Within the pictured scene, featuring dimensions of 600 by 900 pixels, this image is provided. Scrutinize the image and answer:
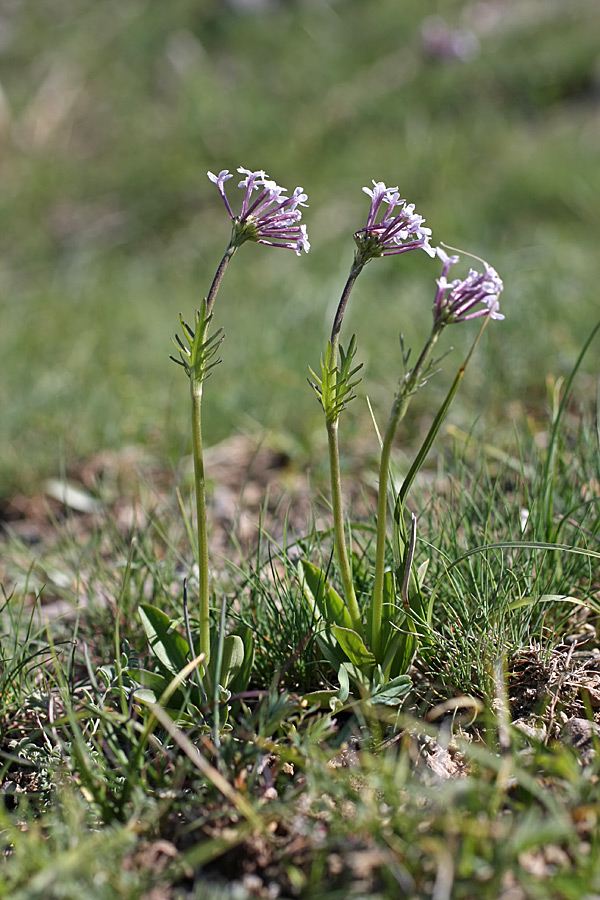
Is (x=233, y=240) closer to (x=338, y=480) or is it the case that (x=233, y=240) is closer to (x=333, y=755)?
(x=338, y=480)

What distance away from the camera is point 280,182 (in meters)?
6.50

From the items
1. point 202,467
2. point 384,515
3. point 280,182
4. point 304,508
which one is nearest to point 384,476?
point 384,515

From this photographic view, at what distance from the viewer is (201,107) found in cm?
780

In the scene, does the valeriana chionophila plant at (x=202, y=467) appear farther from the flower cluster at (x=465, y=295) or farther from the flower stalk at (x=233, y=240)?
the flower cluster at (x=465, y=295)

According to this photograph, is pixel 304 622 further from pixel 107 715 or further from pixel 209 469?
pixel 209 469

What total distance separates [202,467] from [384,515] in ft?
1.06

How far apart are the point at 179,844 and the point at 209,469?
177cm

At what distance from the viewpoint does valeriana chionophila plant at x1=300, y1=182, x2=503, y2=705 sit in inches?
47.8

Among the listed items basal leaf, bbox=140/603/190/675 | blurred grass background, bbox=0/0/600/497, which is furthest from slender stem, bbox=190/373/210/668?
blurred grass background, bbox=0/0/600/497

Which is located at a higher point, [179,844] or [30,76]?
[30,76]

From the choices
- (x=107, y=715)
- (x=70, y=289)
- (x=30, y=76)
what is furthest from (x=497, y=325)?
(x=30, y=76)

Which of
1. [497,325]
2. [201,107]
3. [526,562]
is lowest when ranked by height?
[526,562]

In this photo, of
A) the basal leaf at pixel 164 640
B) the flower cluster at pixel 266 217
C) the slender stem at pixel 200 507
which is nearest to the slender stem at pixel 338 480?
the flower cluster at pixel 266 217

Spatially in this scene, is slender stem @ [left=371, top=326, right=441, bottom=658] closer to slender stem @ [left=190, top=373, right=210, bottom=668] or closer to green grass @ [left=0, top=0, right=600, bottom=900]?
green grass @ [left=0, top=0, right=600, bottom=900]
